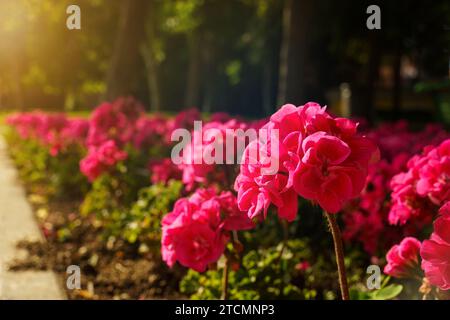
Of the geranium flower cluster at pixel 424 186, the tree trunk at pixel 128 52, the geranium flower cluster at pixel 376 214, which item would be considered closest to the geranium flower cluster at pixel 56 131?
the tree trunk at pixel 128 52

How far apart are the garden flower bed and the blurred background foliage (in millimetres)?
3971

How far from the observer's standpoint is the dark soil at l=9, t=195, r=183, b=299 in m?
4.18

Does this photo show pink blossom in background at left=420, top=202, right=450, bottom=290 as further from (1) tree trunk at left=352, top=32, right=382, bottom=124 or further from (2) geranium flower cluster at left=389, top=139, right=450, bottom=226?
(1) tree trunk at left=352, top=32, right=382, bottom=124

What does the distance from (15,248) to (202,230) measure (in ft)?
9.34

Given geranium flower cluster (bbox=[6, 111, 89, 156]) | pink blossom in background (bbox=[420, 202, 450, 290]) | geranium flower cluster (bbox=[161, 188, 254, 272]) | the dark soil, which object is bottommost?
the dark soil

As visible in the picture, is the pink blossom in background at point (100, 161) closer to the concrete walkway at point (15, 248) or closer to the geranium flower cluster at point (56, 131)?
the concrete walkway at point (15, 248)

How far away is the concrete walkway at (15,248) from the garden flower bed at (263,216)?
0.50 ft

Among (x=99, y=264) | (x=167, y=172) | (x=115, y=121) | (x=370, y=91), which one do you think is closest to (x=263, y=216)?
(x=167, y=172)

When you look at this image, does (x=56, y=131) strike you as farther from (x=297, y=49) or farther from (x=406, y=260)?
(x=406, y=260)

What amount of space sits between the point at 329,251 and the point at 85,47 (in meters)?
28.8

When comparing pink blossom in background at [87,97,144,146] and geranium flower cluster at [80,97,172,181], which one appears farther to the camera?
pink blossom in background at [87,97,144,146]

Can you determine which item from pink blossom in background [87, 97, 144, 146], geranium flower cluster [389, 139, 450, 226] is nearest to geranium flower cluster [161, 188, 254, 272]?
geranium flower cluster [389, 139, 450, 226]

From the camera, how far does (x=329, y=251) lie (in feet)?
16.2

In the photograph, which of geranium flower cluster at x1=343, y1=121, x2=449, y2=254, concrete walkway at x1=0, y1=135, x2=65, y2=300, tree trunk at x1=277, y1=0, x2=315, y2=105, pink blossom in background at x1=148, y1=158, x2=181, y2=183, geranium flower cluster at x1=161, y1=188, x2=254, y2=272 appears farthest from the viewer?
tree trunk at x1=277, y1=0, x2=315, y2=105
